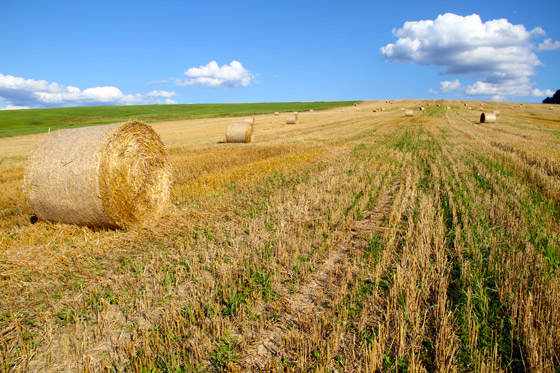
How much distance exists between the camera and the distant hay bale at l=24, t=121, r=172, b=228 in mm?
5477

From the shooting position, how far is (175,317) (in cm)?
311

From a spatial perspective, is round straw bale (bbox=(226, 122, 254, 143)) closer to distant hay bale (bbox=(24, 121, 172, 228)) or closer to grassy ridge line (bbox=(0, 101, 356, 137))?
distant hay bale (bbox=(24, 121, 172, 228))

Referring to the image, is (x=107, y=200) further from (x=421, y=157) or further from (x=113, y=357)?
(x=421, y=157)

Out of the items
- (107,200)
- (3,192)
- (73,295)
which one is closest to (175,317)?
(73,295)

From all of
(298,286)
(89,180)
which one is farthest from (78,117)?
(298,286)

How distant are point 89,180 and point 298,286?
4127 millimetres

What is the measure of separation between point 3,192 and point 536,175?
13790 millimetres

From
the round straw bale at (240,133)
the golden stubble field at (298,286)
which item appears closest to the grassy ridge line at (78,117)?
the round straw bale at (240,133)

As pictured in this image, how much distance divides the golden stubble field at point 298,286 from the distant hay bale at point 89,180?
1.14ft

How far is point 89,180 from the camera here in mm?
5418

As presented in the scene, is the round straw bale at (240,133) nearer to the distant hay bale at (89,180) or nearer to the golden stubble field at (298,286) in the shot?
the golden stubble field at (298,286)

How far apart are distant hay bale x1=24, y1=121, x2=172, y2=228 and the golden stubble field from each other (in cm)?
35

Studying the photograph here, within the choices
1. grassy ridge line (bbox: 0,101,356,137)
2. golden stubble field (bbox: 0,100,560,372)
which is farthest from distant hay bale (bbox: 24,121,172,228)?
grassy ridge line (bbox: 0,101,356,137)

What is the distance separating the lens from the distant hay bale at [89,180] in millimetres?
5477
